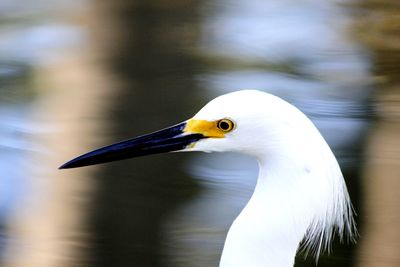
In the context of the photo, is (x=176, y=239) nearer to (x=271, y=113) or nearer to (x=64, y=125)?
(x=64, y=125)

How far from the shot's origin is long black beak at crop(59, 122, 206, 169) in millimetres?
2607

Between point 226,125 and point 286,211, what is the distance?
0.25 m

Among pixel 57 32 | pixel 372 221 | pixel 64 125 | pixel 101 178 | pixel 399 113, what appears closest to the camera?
pixel 372 221

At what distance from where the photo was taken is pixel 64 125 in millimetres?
4719

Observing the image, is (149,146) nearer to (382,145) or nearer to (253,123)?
(253,123)

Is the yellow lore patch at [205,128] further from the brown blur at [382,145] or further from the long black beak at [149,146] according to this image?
the brown blur at [382,145]

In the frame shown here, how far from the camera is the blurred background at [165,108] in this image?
4.16 meters

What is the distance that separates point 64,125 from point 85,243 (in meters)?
0.75

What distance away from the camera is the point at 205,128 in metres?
2.56

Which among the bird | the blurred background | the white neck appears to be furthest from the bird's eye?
the blurred background

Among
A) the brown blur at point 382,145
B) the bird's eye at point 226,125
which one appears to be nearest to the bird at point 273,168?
the bird's eye at point 226,125

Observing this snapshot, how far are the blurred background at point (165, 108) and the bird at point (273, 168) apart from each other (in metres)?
1.42

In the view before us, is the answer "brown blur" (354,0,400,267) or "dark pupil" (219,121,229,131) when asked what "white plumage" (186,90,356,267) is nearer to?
"dark pupil" (219,121,229,131)

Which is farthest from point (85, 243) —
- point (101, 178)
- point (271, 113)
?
point (271, 113)
